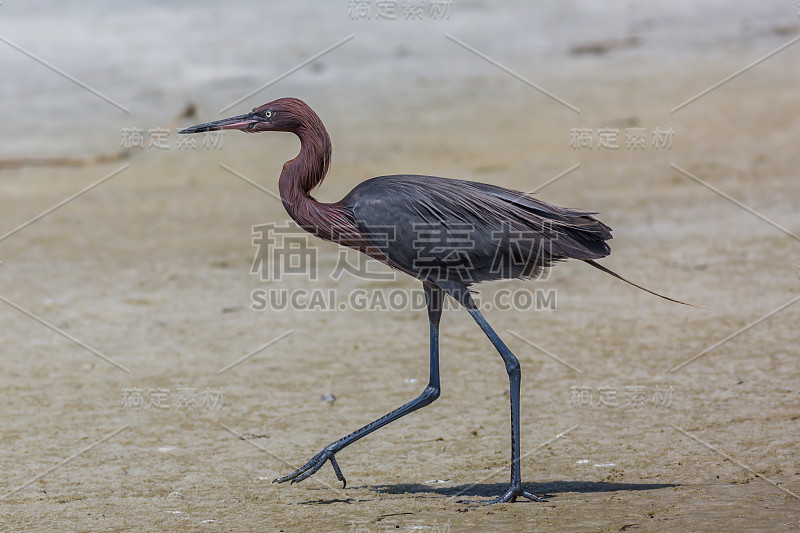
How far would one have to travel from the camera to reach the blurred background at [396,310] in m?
5.49

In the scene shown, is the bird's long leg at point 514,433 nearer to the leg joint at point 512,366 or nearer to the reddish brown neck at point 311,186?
the leg joint at point 512,366

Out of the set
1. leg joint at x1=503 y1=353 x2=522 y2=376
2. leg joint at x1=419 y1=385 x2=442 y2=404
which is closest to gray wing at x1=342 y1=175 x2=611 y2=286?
leg joint at x1=503 y1=353 x2=522 y2=376

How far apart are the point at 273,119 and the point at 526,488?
2500 millimetres

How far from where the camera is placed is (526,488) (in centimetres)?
537

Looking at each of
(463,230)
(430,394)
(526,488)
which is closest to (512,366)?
(430,394)

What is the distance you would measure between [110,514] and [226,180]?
9.38 metres

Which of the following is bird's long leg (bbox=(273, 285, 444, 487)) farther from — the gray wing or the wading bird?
the gray wing

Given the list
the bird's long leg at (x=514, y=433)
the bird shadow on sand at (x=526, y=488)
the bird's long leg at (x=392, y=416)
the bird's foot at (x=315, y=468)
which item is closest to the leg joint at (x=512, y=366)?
the bird's long leg at (x=514, y=433)

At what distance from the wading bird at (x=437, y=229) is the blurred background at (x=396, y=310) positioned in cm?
79

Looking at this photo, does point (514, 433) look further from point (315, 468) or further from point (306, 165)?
point (306, 165)

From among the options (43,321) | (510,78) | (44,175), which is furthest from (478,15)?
(43,321)

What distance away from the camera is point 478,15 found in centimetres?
2381

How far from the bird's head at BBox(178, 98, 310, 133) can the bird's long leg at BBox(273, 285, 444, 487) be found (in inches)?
47.8

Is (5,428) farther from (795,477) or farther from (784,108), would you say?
(784,108)
